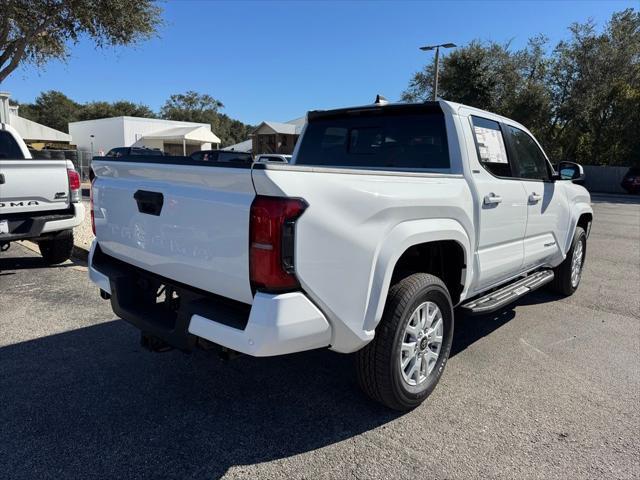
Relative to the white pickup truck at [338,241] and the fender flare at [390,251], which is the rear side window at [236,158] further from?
the fender flare at [390,251]

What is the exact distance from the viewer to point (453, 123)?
3.59m

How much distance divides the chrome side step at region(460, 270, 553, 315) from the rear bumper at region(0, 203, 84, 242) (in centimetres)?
507

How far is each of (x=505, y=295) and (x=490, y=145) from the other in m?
1.27

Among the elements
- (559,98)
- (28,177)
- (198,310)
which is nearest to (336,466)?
(198,310)

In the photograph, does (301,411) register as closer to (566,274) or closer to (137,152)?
(566,274)

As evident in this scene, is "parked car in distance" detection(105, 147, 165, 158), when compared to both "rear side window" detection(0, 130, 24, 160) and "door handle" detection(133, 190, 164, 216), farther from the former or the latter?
"rear side window" detection(0, 130, 24, 160)

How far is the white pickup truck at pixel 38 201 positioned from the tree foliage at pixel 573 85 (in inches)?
1096

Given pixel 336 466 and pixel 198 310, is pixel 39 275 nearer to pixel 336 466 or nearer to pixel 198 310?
pixel 198 310

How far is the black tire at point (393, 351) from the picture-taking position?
2.78 metres

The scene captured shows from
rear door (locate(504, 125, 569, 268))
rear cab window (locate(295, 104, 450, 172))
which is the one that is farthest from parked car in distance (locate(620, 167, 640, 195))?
rear cab window (locate(295, 104, 450, 172))

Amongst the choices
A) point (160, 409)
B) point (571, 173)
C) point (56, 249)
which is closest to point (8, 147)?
point (56, 249)

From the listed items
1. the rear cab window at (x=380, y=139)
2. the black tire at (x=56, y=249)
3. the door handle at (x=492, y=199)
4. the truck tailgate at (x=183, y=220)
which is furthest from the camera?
the black tire at (x=56, y=249)

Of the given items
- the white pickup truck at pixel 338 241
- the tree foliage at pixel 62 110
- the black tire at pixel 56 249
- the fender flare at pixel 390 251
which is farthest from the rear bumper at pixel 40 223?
the tree foliage at pixel 62 110

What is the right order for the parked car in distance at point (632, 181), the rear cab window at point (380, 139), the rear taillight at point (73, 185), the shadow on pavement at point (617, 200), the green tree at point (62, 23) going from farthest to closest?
the parked car in distance at point (632, 181)
the shadow on pavement at point (617, 200)
the green tree at point (62, 23)
the rear taillight at point (73, 185)
the rear cab window at point (380, 139)
